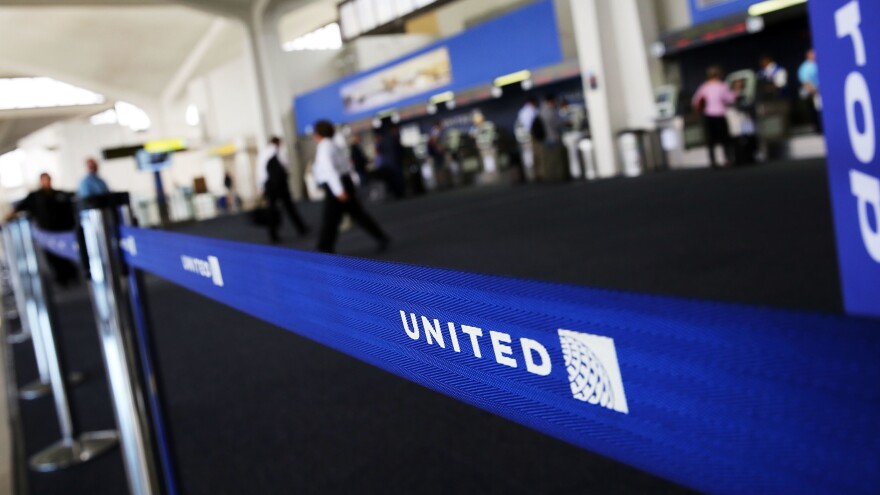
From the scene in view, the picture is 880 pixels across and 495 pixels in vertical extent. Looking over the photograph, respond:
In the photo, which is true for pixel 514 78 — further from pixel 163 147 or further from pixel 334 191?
pixel 163 147

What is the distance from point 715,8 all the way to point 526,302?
42.5ft

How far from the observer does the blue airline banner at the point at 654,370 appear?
0.50 m

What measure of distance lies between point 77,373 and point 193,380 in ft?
4.19

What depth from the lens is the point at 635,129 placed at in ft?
45.2

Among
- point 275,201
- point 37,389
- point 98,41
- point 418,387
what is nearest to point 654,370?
point 418,387

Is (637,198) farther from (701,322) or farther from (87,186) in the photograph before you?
(701,322)

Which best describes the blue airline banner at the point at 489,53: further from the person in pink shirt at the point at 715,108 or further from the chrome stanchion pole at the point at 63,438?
the chrome stanchion pole at the point at 63,438

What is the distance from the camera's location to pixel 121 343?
2393 millimetres

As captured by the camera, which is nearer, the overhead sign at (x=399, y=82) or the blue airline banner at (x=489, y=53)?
the blue airline banner at (x=489, y=53)

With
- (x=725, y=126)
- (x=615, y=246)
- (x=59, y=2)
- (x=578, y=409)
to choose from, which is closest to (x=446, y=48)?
(x=725, y=126)

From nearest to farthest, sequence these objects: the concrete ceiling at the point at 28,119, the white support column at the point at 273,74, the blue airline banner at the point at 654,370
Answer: the blue airline banner at the point at 654,370, the white support column at the point at 273,74, the concrete ceiling at the point at 28,119

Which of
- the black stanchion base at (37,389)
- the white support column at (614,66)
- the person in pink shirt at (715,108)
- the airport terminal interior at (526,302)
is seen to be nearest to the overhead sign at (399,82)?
the airport terminal interior at (526,302)

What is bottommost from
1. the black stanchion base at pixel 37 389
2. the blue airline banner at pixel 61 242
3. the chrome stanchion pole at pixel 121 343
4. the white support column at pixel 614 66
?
the black stanchion base at pixel 37 389

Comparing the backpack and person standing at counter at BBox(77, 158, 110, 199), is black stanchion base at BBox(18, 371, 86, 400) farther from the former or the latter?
the backpack
